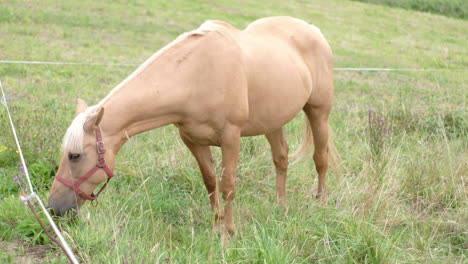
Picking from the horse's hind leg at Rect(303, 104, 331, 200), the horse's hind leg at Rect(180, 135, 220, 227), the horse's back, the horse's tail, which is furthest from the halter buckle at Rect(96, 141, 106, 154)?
the horse's tail

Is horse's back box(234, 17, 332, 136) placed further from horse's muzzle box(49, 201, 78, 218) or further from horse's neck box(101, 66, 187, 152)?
horse's muzzle box(49, 201, 78, 218)

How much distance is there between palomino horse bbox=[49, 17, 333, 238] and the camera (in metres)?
3.06

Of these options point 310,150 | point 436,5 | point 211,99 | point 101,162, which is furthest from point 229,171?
point 436,5

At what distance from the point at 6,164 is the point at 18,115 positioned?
1115mm

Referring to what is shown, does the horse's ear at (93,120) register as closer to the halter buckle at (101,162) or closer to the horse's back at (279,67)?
the halter buckle at (101,162)

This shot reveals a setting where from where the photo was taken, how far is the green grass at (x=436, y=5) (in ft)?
65.4

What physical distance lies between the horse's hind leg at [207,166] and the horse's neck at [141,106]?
18.0 inches

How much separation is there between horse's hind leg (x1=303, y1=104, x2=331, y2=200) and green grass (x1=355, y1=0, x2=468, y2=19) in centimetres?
1720

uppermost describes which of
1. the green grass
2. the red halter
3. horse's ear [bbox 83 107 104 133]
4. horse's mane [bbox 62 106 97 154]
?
horse's ear [bbox 83 107 104 133]

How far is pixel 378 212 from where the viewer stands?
12.8 feet

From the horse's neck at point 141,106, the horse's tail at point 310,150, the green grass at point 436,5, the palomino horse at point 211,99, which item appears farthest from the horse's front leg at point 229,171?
the green grass at point 436,5

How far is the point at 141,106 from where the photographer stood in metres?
3.14

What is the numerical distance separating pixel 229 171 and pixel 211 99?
593mm

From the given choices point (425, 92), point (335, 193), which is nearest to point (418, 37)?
point (425, 92)
